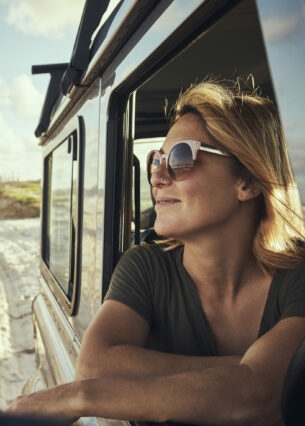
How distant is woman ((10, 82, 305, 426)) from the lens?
163cm

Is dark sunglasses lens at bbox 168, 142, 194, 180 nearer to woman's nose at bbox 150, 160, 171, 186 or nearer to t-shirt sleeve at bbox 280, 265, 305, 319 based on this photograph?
woman's nose at bbox 150, 160, 171, 186

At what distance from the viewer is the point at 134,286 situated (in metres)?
1.79

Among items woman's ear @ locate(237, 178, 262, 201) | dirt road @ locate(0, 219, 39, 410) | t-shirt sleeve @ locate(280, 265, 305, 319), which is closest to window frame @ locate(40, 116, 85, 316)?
dirt road @ locate(0, 219, 39, 410)

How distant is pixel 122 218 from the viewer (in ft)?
7.03

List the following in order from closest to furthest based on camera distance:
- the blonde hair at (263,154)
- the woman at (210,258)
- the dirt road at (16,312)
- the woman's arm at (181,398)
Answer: the woman's arm at (181,398)
the woman at (210,258)
the blonde hair at (263,154)
the dirt road at (16,312)

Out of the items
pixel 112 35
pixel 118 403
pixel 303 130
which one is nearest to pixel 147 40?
pixel 112 35

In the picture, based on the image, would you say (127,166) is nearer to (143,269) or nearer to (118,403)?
(143,269)

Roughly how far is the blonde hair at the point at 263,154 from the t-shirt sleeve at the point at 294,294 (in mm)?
83

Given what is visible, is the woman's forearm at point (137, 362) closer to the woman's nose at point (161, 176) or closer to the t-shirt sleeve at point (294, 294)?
the t-shirt sleeve at point (294, 294)

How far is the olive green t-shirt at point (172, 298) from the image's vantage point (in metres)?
1.66

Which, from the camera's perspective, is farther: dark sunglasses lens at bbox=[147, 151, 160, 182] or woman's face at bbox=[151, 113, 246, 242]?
dark sunglasses lens at bbox=[147, 151, 160, 182]

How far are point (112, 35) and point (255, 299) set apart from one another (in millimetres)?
924

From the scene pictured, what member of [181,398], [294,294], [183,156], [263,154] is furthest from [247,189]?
[181,398]

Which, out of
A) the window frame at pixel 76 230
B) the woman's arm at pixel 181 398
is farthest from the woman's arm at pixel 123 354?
the window frame at pixel 76 230
